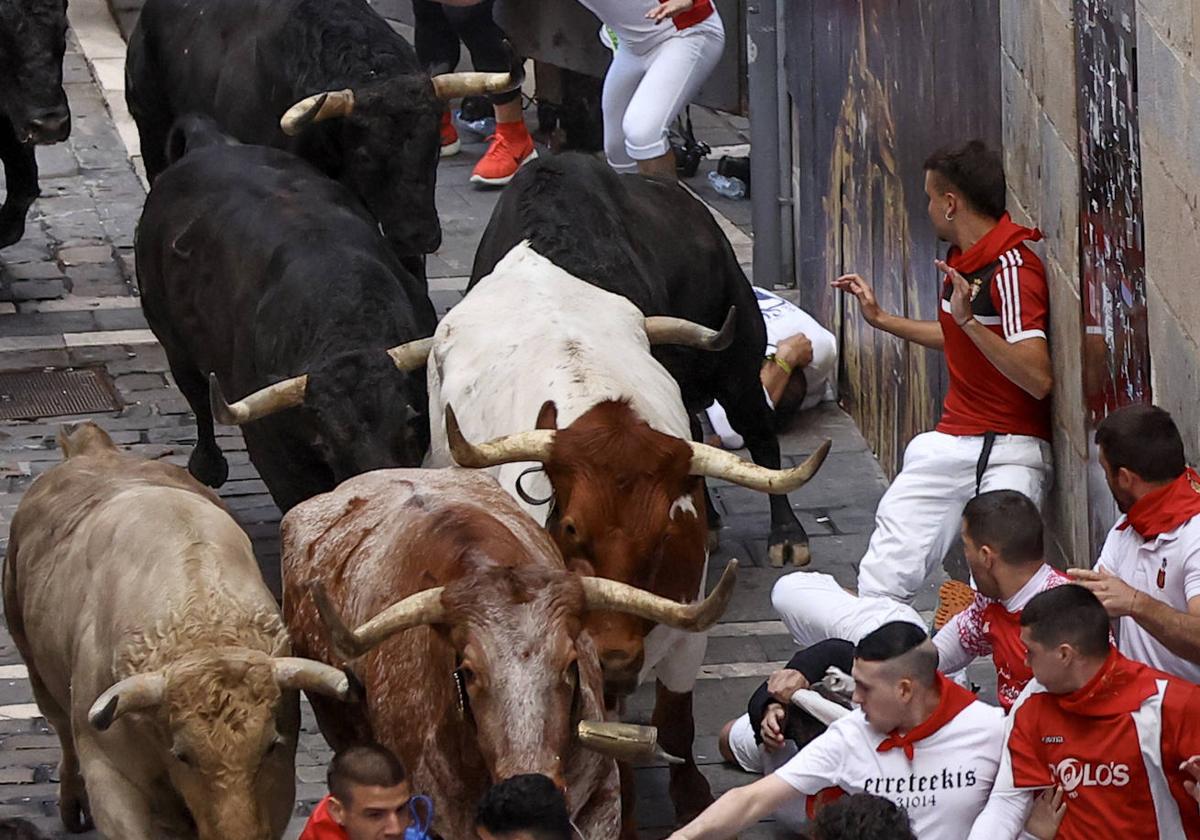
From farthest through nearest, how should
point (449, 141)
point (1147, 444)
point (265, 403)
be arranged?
1. point (449, 141)
2. point (265, 403)
3. point (1147, 444)

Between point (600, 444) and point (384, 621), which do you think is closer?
point (384, 621)

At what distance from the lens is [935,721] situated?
6285 mm

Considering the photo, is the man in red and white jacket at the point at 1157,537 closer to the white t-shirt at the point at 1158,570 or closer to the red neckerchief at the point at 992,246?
the white t-shirt at the point at 1158,570

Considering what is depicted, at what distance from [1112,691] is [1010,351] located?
7.77 ft

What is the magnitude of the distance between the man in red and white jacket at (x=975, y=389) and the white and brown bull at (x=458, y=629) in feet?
5.77

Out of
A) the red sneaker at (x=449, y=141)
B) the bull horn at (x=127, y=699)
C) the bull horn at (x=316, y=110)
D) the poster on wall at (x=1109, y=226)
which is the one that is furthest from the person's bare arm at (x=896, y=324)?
the red sneaker at (x=449, y=141)

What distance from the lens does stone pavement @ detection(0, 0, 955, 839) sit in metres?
8.59

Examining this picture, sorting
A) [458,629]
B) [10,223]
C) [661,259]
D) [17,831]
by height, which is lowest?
[10,223]

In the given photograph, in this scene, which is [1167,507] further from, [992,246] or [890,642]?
[992,246]

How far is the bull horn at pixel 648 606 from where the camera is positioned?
623 centimetres

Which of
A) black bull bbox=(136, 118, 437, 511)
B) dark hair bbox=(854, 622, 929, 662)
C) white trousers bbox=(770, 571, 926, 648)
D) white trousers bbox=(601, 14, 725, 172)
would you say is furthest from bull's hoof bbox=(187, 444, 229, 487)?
dark hair bbox=(854, 622, 929, 662)

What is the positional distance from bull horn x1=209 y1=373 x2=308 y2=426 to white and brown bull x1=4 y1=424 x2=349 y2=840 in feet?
1.52

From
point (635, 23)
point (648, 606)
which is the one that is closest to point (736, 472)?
point (648, 606)

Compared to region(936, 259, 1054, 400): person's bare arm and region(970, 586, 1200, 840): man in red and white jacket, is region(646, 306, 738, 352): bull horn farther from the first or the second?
region(970, 586, 1200, 840): man in red and white jacket
